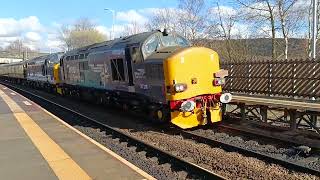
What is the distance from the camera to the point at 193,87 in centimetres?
1291

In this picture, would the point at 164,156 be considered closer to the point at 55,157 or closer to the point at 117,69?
the point at 55,157

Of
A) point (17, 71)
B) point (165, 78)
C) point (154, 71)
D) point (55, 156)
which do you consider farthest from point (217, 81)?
point (17, 71)

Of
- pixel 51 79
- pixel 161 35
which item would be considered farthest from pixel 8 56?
pixel 161 35

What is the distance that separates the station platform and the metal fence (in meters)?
7.47

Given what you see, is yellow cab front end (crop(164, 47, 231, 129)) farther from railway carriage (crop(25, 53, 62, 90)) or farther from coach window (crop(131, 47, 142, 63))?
railway carriage (crop(25, 53, 62, 90))

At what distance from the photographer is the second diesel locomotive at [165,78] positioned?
12578mm

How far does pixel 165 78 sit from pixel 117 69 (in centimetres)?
409

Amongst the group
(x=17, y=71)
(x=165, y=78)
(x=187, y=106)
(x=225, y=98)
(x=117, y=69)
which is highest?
(x=117, y=69)

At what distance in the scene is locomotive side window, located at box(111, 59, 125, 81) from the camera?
15.9 metres

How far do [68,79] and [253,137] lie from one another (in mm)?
16597

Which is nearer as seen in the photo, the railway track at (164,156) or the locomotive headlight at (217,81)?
the railway track at (164,156)

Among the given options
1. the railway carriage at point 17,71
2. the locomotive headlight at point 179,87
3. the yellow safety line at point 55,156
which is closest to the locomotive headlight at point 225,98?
the locomotive headlight at point 179,87

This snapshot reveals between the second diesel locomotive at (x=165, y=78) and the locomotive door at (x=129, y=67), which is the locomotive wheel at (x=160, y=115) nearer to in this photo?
the second diesel locomotive at (x=165, y=78)

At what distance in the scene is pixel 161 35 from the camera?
1479cm
